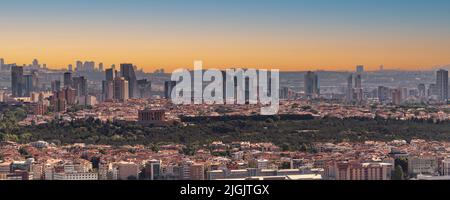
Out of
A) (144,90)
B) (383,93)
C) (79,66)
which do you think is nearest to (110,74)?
(79,66)

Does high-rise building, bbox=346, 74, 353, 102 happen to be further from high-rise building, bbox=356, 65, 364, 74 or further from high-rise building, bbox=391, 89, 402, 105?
high-rise building, bbox=391, 89, 402, 105

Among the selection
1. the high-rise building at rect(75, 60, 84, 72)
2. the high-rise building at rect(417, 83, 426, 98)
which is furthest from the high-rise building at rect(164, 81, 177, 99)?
the high-rise building at rect(417, 83, 426, 98)

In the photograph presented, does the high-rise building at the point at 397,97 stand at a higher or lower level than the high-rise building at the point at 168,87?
lower

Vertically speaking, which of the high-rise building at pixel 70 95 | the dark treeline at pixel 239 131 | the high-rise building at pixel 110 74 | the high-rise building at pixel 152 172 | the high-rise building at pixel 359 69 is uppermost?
the high-rise building at pixel 359 69

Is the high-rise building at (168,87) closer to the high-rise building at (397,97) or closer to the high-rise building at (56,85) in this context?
the high-rise building at (56,85)

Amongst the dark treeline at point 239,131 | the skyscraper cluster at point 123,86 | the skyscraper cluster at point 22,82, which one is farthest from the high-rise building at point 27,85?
the skyscraper cluster at point 123,86

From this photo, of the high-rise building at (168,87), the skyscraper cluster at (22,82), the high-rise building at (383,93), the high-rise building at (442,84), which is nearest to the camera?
the high-rise building at (168,87)

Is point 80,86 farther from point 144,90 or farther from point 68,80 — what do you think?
point 144,90
